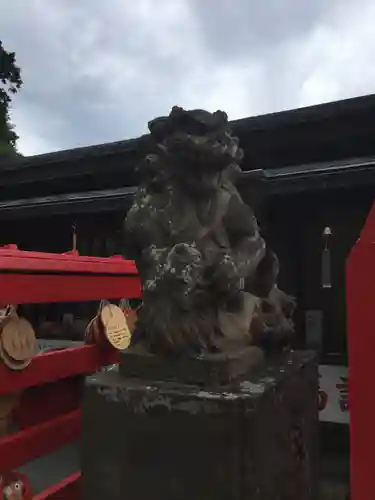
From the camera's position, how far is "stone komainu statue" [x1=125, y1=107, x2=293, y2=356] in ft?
7.24

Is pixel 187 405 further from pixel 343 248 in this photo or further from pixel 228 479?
pixel 343 248

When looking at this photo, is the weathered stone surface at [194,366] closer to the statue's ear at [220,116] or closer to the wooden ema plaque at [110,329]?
the statue's ear at [220,116]

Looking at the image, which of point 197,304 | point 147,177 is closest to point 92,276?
point 147,177

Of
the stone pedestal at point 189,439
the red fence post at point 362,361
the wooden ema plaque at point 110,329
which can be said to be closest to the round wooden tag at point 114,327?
the wooden ema plaque at point 110,329

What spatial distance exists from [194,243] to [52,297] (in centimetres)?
126

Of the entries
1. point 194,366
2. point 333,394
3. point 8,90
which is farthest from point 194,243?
point 8,90

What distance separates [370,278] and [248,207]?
0.93 metres

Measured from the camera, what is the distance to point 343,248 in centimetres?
471

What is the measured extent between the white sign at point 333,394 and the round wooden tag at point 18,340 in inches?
107

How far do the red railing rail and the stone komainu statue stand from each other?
2.69 feet

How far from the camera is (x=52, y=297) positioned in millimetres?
3170

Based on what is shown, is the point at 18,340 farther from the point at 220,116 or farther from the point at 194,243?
the point at 220,116

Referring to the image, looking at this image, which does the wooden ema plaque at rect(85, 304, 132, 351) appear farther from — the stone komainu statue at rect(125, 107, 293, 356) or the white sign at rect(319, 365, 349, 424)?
the white sign at rect(319, 365, 349, 424)

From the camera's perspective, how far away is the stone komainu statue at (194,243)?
221 centimetres
